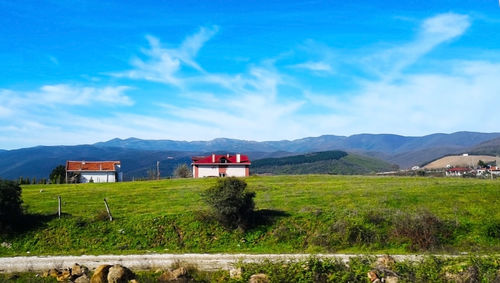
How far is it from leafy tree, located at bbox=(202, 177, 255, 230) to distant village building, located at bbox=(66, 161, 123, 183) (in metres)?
65.7

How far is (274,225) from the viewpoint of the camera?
33375 mm

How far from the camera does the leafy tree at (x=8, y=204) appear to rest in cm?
3291

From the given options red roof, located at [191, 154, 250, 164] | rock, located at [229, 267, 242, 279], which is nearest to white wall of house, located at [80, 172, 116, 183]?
red roof, located at [191, 154, 250, 164]

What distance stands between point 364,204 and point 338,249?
11519mm

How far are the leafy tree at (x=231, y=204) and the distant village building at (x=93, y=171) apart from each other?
2586 inches

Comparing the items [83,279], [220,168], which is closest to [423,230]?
Result: [83,279]

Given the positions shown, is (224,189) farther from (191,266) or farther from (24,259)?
(24,259)

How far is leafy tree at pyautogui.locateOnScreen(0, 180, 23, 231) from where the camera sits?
32906 millimetres

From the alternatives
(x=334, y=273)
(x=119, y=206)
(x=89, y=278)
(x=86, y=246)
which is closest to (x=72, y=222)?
(x=86, y=246)

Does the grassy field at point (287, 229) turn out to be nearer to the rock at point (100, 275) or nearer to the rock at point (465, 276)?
the rock at point (100, 275)

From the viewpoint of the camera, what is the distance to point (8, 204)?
33438 mm

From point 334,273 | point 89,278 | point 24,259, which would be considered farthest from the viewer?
point 24,259

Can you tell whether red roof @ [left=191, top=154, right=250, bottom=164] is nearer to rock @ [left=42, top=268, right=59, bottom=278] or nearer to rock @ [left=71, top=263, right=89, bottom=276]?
rock @ [left=71, top=263, right=89, bottom=276]

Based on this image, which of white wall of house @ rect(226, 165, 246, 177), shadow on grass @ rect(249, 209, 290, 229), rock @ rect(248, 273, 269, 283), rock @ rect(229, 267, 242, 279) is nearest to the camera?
rock @ rect(248, 273, 269, 283)
